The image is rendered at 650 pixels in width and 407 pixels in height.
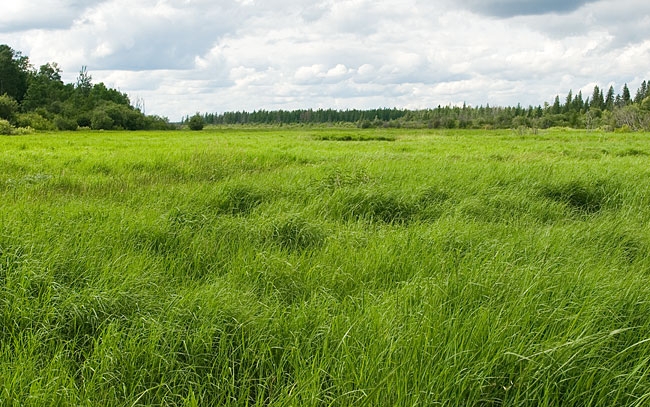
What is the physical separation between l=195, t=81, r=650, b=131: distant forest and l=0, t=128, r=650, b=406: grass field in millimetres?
51442

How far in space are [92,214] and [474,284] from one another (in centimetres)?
492

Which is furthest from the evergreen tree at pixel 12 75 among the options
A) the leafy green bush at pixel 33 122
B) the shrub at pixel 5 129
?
the shrub at pixel 5 129

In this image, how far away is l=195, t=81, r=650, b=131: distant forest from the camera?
7317 centimetres

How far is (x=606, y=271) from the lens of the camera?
4078mm

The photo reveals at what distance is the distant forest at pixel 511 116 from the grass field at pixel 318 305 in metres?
51.4

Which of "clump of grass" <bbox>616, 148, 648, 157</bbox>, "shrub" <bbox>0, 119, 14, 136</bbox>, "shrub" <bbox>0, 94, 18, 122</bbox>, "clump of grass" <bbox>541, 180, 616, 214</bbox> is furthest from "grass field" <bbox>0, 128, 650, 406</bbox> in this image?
"shrub" <bbox>0, 94, 18, 122</bbox>

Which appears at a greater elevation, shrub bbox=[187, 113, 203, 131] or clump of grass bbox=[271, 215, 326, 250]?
shrub bbox=[187, 113, 203, 131]

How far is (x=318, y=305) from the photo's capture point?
3.38 meters

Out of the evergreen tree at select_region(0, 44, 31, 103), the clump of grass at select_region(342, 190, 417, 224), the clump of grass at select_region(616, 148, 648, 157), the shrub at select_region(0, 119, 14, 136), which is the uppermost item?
the evergreen tree at select_region(0, 44, 31, 103)

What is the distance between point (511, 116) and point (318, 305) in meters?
119

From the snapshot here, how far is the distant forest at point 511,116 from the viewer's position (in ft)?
240

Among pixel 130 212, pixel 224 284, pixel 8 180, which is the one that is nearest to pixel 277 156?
pixel 8 180

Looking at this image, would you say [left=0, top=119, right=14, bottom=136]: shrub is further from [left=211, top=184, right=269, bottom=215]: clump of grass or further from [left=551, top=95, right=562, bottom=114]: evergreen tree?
[left=551, top=95, right=562, bottom=114]: evergreen tree

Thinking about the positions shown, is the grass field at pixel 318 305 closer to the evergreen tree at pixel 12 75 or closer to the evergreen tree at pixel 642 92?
the evergreen tree at pixel 12 75
